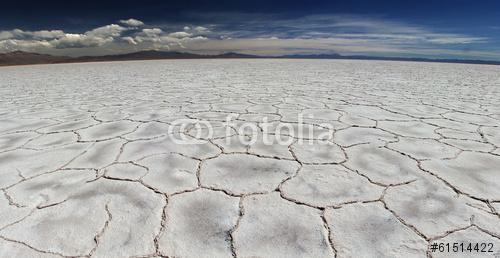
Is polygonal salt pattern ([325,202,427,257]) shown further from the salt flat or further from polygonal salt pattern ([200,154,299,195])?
polygonal salt pattern ([200,154,299,195])

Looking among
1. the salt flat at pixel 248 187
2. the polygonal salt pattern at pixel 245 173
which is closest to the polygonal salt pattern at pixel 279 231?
the salt flat at pixel 248 187

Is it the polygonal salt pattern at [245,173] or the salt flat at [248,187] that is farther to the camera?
the polygonal salt pattern at [245,173]

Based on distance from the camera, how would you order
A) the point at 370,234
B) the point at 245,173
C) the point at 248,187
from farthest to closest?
the point at 245,173
the point at 248,187
the point at 370,234

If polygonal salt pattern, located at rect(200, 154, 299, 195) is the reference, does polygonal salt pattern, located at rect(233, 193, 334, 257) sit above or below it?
below

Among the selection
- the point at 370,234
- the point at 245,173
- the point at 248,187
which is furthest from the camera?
the point at 245,173

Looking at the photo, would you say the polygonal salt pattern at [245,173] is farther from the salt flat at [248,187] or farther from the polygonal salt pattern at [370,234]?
the polygonal salt pattern at [370,234]

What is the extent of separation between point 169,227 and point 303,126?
1370mm

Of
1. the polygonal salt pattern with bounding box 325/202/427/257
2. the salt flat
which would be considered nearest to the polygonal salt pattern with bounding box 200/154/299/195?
the salt flat

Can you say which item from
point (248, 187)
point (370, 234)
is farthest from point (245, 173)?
point (370, 234)

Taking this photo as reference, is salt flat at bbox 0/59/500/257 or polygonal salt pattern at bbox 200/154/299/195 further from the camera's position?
polygonal salt pattern at bbox 200/154/299/195

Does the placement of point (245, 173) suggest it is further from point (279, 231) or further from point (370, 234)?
point (370, 234)

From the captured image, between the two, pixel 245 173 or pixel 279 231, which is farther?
pixel 245 173

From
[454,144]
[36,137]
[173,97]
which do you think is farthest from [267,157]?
[173,97]

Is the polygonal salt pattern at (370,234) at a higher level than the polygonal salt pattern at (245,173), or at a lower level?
lower
